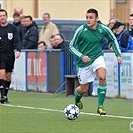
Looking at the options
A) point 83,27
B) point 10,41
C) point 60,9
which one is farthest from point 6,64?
point 60,9

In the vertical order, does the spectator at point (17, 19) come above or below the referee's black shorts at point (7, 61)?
above

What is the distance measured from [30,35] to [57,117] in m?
8.99

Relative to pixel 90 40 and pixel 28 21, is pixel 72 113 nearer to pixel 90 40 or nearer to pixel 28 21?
pixel 90 40

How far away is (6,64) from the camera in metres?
18.2

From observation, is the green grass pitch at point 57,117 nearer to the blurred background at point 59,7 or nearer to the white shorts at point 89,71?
the white shorts at point 89,71

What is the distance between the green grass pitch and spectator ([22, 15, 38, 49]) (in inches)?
126

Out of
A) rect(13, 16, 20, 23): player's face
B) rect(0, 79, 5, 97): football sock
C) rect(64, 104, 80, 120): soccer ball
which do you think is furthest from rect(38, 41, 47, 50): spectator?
rect(64, 104, 80, 120): soccer ball

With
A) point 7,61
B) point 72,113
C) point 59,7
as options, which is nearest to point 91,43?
point 72,113

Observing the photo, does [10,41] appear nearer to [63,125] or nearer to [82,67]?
[82,67]

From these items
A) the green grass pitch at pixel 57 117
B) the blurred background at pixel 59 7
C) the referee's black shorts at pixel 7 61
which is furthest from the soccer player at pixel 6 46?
the blurred background at pixel 59 7

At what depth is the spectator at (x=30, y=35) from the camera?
75.5ft

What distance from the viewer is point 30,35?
75.5 feet

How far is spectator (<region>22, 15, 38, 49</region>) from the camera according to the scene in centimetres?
2302

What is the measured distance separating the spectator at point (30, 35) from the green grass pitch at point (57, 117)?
126 inches
